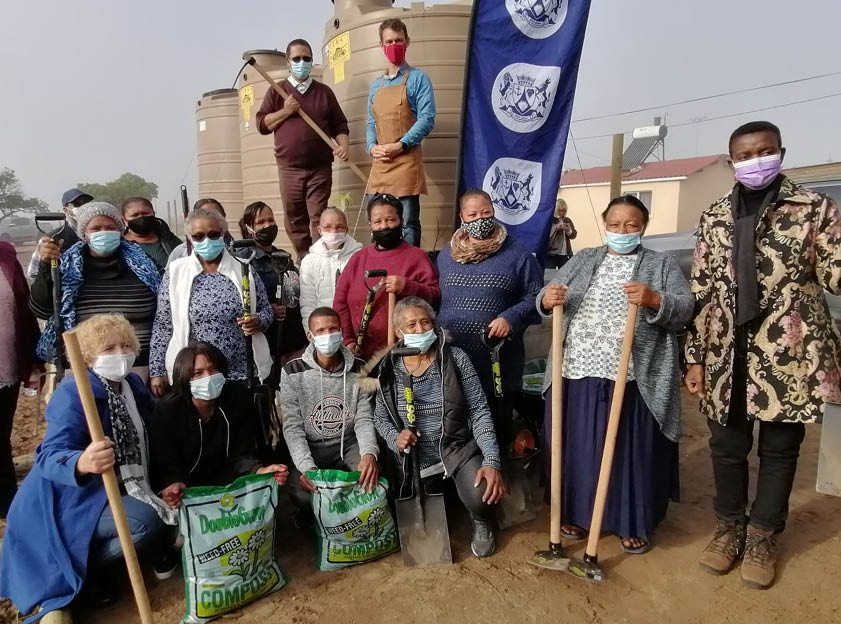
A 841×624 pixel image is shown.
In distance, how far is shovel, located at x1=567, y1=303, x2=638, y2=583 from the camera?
2.68 metres

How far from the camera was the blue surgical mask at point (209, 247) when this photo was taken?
10.6 feet

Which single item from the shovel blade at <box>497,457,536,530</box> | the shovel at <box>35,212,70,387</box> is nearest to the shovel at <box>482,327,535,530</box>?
the shovel blade at <box>497,457,536,530</box>

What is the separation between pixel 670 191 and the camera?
2062 cm

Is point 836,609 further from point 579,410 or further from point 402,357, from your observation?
point 402,357

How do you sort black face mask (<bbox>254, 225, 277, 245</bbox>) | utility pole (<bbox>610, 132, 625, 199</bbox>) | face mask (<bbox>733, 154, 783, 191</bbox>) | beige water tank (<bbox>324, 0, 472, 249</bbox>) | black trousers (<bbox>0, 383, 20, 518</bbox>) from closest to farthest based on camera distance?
face mask (<bbox>733, 154, 783, 191</bbox>)
black trousers (<bbox>0, 383, 20, 518</bbox>)
black face mask (<bbox>254, 225, 277, 245</bbox>)
beige water tank (<bbox>324, 0, 472, 249</bbox>)
utility pole (<bbox>610, 132, 625, 199</bbox>)

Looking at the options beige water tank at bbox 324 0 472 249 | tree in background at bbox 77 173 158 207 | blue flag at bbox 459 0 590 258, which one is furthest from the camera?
tree in background at bbox 77 173 158 207

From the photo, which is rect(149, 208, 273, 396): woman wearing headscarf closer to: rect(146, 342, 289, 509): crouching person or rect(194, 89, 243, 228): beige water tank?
rect(146, 342, 289, 509): crouching person

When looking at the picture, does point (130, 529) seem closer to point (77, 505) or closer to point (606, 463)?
point (77, 505)

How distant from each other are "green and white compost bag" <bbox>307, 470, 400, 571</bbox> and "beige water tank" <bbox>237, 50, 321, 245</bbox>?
5115 millimetres

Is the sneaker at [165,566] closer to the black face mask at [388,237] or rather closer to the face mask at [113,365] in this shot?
the face mask at [113,365]

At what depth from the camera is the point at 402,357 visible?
10.3ft

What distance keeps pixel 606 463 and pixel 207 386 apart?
1.97m

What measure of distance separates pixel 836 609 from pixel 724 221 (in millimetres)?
1806

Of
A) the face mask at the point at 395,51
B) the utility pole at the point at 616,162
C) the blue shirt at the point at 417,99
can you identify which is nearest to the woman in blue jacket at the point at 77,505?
the blue shirt at the point at 417,99
